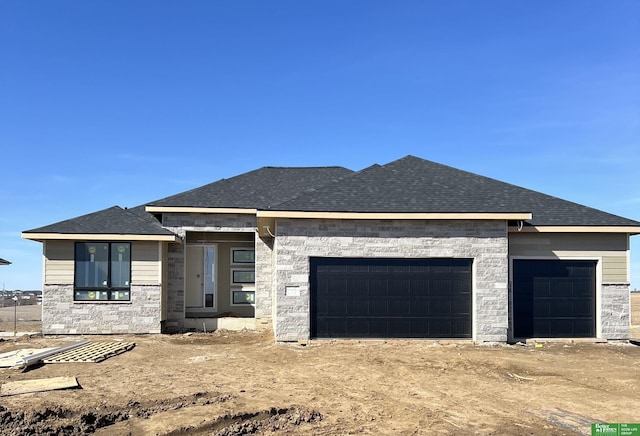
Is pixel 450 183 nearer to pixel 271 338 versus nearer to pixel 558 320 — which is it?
pixel 558 320

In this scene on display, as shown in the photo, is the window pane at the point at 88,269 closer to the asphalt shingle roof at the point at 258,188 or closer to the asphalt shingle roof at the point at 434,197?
the asphalt shingle roof at the point at 258,188

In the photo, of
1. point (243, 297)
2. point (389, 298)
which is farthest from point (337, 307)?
point (243, 297)

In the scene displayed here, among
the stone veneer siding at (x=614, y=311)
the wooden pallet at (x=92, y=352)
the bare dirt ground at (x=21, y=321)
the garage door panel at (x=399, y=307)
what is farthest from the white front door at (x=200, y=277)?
the stone veneer siding at (x=614, y=311)

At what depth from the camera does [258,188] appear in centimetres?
2041

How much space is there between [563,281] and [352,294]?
6691 millimetres

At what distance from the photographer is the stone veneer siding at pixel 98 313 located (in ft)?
55.5

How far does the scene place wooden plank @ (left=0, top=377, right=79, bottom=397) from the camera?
29.7ft

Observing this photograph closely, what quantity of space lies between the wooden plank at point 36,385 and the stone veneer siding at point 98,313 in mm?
7047

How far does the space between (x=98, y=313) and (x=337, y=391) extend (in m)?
10.8

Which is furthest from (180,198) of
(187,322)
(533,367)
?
(533,367)

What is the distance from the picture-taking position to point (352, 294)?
49.6 feet

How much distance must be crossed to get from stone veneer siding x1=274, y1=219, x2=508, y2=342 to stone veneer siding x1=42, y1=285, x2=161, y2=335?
498cm

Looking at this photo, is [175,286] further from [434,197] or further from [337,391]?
[337,391]

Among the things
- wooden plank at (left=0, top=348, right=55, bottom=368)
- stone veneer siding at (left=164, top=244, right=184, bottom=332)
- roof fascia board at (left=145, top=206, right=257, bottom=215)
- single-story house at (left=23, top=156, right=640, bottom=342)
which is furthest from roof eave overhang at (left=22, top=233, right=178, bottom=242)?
wooden plank at (left=0, top=348, right=55, bottom=368)
